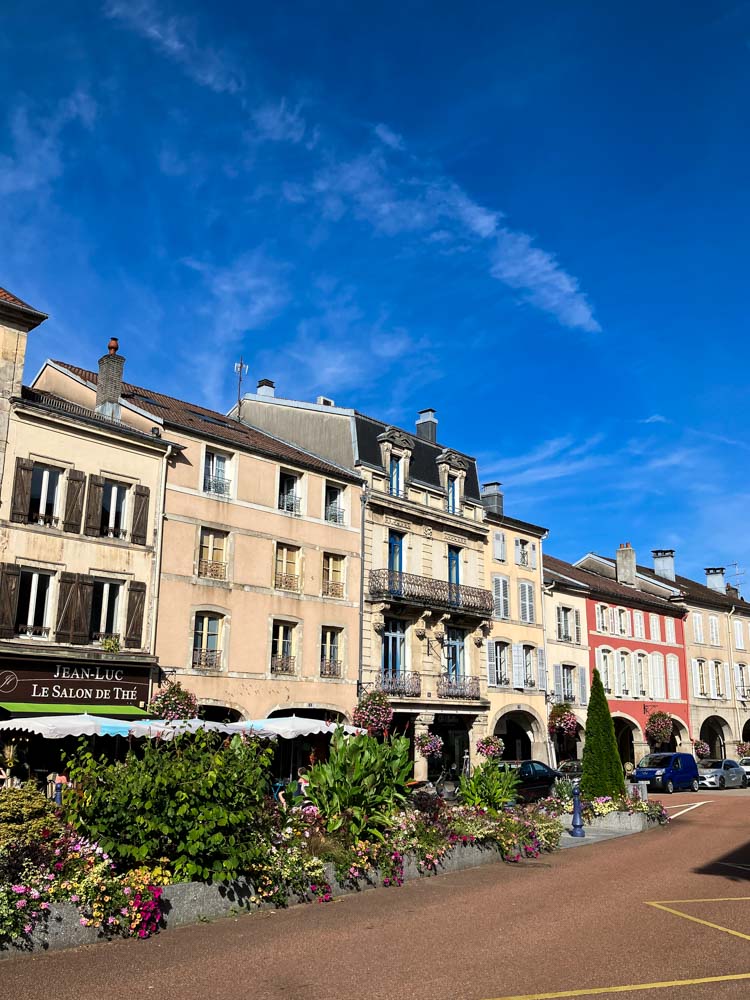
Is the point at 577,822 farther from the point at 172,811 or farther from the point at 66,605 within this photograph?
the point at 66,605

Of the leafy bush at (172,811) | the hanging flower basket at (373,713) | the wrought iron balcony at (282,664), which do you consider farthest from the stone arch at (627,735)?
the leafy bush at (172,811)

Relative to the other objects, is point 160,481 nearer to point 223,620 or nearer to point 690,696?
point 223,620

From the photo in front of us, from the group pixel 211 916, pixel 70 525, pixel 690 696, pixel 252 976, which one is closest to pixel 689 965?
pixel 252 976

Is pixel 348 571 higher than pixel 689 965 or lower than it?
higher

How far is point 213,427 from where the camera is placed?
27.6 m

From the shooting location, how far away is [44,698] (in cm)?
2003

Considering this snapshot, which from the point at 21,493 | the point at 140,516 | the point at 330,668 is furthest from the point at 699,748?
the point at 21,493

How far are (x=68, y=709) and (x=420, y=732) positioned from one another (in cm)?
1282

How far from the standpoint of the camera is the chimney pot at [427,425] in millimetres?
35219

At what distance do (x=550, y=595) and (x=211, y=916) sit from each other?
2969cm

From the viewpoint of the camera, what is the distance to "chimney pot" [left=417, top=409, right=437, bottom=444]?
35.2m

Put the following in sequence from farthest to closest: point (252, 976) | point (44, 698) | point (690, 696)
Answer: point (690, 696), point (44, 698), point (252, 976)

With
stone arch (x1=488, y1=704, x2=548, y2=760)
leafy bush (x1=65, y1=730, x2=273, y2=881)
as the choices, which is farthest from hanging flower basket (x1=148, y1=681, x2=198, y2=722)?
stone arch (x1=488, y1=704, x2=548, y2=760)

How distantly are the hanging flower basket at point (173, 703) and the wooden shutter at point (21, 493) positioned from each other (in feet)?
17.6
